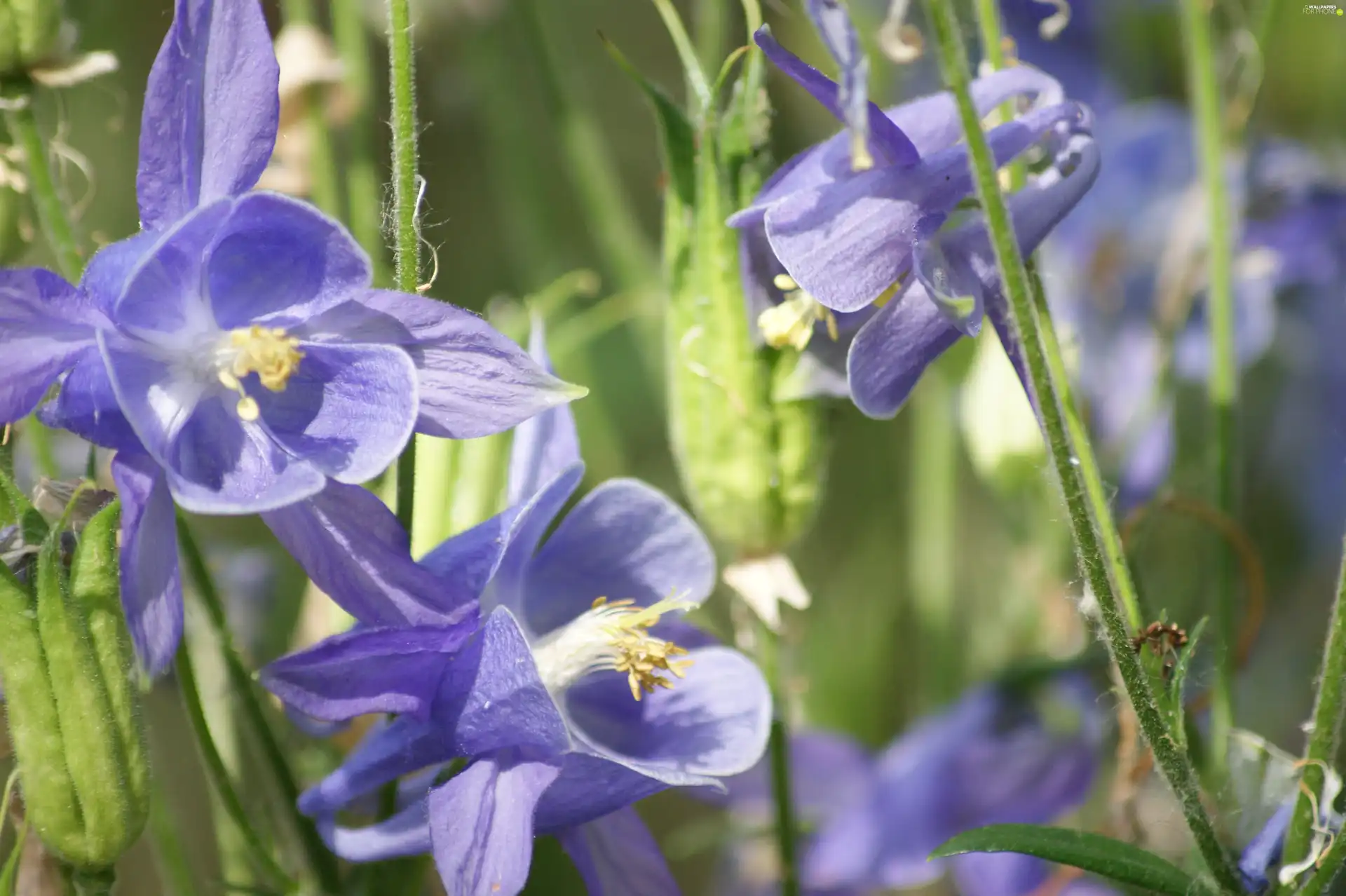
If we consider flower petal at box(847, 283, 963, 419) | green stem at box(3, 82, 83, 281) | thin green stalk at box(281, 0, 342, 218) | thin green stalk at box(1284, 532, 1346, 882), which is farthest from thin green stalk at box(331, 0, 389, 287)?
thin green stalk at box(1284, 532, 1346, 882)

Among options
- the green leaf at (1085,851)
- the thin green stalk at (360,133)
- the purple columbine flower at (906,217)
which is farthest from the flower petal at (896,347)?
the thin green stalk at (360,133)

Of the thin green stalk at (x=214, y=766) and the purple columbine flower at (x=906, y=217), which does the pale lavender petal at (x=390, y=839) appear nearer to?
the thin green stalk at (x=214, y=766)

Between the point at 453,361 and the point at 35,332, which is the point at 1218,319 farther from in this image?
the point at 35,332

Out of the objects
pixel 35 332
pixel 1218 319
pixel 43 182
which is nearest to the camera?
pixel 35 332

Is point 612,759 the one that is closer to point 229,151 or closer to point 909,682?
point 229,151

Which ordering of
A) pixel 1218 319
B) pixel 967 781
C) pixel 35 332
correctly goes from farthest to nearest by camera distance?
pixel 967 781 → pixel 1218 319 → pixel 35 332

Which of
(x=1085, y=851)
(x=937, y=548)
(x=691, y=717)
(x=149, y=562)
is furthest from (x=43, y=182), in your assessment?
(x=937, y=548)

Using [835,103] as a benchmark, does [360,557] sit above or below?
below
